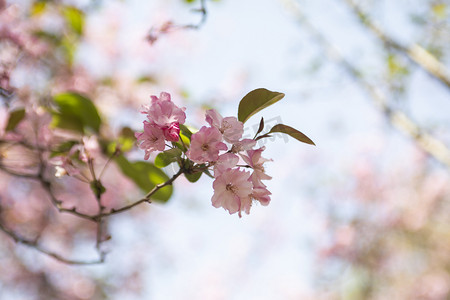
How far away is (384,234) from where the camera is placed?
514 cm

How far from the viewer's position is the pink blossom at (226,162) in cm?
66

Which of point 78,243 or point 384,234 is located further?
point 384,234

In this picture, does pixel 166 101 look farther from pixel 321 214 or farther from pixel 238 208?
pixel 321 214

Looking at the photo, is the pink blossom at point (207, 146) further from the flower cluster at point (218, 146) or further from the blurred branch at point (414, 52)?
the blurred branch at point (414, 52)

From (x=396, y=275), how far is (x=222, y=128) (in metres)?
5.88

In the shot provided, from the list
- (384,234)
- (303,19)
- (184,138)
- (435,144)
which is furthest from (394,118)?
(384,234)

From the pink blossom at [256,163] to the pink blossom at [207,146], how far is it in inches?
2.0

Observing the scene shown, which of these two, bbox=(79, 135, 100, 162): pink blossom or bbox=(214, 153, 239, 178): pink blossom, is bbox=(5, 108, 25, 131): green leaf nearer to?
bbox=(79, 135, 100, 162): pink blossom

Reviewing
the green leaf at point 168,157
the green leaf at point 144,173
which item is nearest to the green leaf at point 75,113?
the green leaf at point 144,173

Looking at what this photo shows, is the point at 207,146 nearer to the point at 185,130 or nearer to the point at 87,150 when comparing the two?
the point at 185,130

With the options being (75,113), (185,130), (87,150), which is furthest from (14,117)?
(185,130)

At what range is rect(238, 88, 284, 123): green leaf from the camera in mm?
729

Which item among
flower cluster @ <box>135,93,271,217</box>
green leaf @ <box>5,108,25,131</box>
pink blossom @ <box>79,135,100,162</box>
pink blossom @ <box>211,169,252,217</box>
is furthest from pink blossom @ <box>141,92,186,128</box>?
green leaf @ <box>5,108,25,131</box>

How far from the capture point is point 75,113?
1.29m
